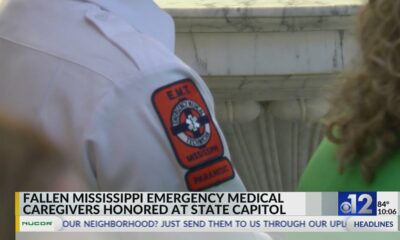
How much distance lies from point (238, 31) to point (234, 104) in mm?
183

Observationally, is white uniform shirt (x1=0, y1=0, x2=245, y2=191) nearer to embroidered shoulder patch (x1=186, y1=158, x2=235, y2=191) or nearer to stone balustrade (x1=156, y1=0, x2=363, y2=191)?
embroidered shoulder patch (x1=186, y1=158, x2=235, y2=191)

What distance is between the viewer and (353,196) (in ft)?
3.34

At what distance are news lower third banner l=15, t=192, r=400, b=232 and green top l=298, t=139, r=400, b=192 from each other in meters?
0.01

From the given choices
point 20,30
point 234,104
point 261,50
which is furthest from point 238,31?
point 20,30

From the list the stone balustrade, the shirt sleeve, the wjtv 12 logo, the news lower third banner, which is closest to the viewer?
the shirt sleeve

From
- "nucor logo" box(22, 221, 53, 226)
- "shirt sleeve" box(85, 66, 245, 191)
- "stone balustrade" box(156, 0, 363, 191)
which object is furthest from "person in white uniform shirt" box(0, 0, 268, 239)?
"stone balustrade" box(156, 0, 363, 191)

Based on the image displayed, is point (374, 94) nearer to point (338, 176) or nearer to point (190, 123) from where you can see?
point (338, 176)

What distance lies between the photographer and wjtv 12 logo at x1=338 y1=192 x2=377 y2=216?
1009mm

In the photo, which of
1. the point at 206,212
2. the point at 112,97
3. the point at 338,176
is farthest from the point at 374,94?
the point at 112,97

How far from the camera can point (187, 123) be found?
792 mm

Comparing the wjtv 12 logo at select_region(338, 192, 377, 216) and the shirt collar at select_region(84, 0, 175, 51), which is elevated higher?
the shirt collar at select_region(84, 0, 175, 51)

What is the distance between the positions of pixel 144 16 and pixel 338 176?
364mm

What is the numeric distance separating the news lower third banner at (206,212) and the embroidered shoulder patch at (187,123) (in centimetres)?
5

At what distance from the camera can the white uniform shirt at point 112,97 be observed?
0.77 meters
